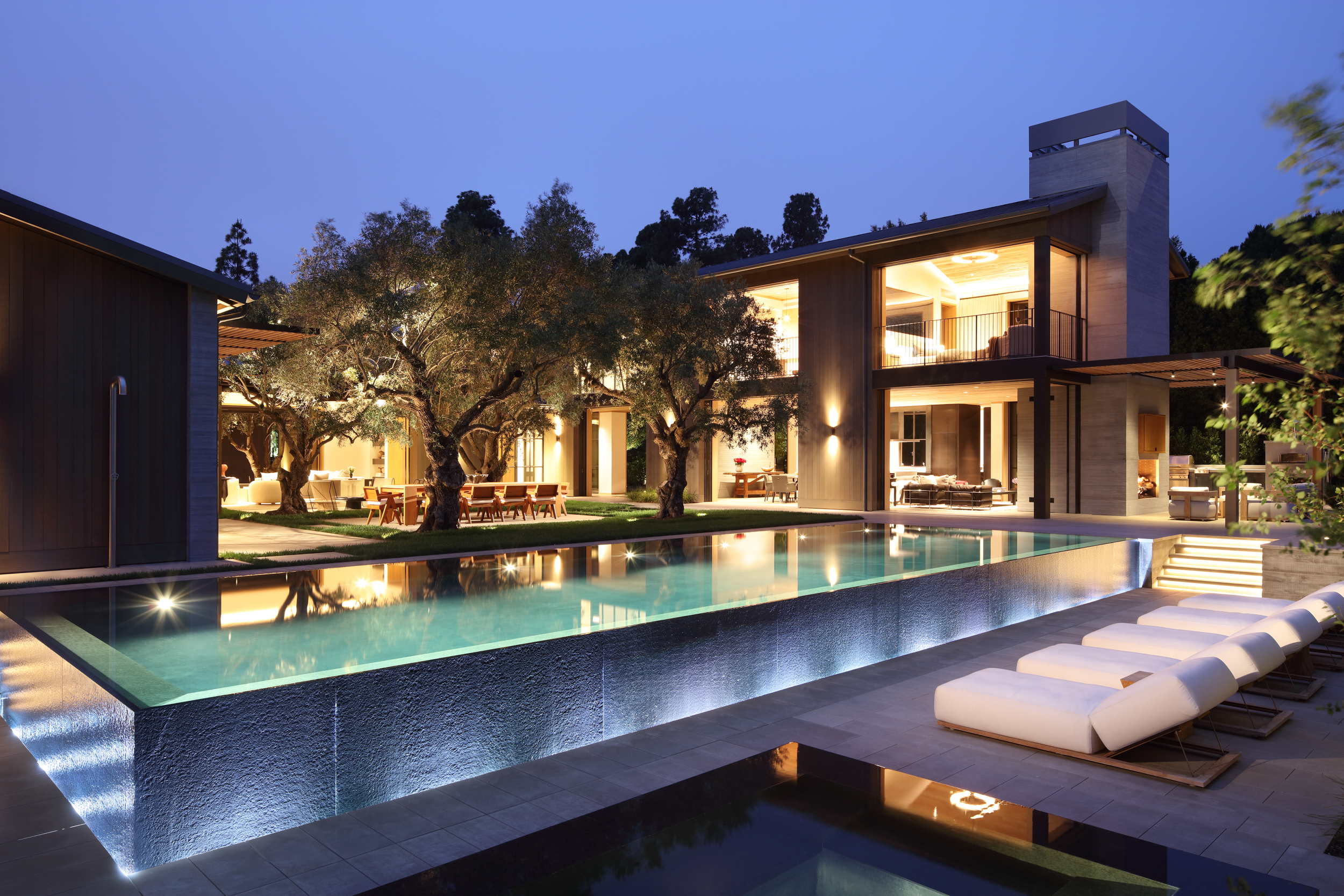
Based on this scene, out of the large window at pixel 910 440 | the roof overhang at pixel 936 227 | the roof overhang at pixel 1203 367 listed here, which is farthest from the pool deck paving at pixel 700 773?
the large window at pixel 910 440

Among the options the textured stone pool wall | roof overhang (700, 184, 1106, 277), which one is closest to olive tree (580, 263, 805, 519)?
roof overhang (700, 184, 1106, 277)

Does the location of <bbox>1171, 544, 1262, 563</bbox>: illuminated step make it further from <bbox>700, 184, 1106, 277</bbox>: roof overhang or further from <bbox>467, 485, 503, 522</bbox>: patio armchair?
<bbox>467, 485, 503, 522</bbox>: patio armchair

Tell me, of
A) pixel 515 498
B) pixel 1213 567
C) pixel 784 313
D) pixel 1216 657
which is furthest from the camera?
pixel 784 313

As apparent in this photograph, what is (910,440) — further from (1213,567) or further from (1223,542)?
(1213,567)

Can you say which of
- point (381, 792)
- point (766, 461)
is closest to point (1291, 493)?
point (381, 792)

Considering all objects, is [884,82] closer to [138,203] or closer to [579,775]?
[138,203]

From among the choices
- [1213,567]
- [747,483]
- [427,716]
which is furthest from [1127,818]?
[747,483]

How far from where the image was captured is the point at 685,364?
1476cm

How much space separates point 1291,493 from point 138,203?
164 metres

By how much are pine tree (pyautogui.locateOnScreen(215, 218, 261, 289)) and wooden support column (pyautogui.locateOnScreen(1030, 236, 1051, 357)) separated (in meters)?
36.0

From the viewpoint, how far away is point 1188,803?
12.1ft

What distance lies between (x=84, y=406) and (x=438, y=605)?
18.6ft

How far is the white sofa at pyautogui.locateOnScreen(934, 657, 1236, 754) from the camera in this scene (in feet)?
12.7

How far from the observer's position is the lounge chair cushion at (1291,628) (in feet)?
16.6
